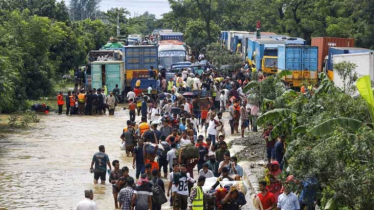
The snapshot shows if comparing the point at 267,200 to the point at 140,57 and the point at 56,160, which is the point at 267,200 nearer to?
the point at 56,160

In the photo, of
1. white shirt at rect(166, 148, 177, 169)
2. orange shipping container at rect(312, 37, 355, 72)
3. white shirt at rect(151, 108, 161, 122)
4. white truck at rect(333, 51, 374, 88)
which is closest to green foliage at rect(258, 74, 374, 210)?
white shirt at rect(166, 148, 177, 169)

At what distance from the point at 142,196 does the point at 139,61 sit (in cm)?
2813

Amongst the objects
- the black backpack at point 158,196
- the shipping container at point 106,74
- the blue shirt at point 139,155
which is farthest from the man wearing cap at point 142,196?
the shipping container at point 106,74

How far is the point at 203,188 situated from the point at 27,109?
22.4 metres

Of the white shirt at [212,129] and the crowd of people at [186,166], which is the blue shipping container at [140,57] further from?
the white shirt at [212,129]

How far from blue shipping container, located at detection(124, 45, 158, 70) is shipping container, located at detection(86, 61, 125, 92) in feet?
6.04

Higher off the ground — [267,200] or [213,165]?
[213,165]

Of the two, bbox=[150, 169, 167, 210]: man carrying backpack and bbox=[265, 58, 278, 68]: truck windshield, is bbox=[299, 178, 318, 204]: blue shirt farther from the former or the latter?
bbox=[265, 58, 278, 68]: truck windshield

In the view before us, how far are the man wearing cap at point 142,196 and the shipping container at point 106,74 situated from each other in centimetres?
2569

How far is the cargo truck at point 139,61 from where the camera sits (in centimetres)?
4256

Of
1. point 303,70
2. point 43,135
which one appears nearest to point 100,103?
point 43,135

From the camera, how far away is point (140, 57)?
141 feet

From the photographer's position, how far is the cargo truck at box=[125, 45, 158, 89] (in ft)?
140

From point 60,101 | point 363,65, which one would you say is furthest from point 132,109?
point 363,65
